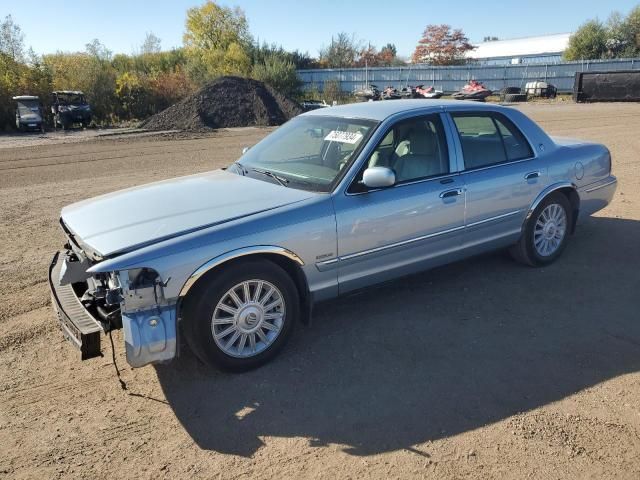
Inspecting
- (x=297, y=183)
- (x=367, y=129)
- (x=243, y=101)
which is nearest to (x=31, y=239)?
(x=297, y=183)

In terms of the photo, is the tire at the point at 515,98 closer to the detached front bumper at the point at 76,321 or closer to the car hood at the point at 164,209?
the car hood at the point at 164,209

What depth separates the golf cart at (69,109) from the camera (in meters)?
26.0

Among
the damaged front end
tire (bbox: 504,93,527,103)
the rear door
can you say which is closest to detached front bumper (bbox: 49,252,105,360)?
the damaged front end

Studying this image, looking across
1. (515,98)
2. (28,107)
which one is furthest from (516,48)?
(28,107)

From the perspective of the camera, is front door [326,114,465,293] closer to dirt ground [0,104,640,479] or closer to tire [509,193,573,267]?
dirt ground [0,104,640,479]

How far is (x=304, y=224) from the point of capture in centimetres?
371

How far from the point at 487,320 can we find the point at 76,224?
3209mm

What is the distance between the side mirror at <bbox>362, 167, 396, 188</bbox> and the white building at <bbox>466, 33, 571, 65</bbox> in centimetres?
8428

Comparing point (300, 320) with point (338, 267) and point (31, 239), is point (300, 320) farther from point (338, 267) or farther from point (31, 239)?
point (31, 239)

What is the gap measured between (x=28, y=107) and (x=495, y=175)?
25.8 meters

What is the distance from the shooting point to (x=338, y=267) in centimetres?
397

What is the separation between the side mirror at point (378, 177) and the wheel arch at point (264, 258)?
767mm

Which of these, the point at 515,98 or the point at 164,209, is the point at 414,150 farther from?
the point at 515,98

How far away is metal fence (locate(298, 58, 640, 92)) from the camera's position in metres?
43.4
